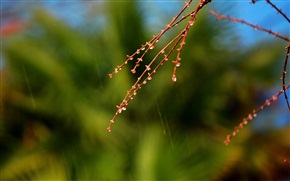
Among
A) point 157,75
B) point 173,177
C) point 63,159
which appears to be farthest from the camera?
point 157,75

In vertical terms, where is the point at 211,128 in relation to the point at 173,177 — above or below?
above

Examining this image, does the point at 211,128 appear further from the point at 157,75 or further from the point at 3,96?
the point at 3,96

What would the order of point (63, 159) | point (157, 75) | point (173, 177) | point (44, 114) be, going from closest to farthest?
point (173, 177)
point (63, 159)
point (157, 75)
point (44, 114)

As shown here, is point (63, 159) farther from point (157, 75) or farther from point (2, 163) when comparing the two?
point (157, 75)

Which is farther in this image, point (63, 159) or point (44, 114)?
point (44, 114)

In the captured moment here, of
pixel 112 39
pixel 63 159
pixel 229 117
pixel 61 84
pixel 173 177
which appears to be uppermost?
pixel 112 39

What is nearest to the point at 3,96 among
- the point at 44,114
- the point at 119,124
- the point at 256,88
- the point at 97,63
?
the point at 44,114
